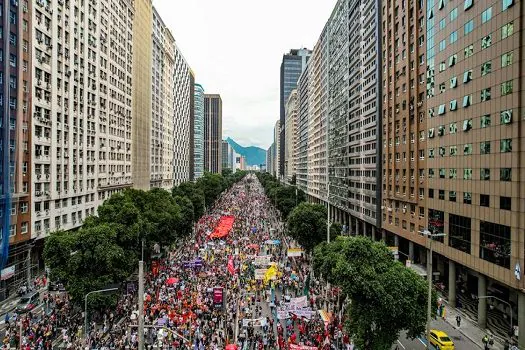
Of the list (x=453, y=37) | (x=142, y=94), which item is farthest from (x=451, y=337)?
(x=142, y=94)

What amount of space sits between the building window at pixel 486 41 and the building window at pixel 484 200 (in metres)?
15.2

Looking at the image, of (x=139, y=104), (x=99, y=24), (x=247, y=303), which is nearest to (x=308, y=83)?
(x=139, y=104)

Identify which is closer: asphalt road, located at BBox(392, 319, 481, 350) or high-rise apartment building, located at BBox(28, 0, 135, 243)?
asphalt road, located at BBox(392, 319, 481, 350)

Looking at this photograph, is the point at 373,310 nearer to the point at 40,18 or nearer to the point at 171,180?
the point at 40,18

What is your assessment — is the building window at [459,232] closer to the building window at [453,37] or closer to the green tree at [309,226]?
the green tree at [309,226]

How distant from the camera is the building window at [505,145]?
124 ft

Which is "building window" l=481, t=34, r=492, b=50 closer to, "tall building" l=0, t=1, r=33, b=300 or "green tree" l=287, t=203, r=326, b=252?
"green tree" l=287, t=203, r=326, b=252

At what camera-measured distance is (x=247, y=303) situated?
147ft

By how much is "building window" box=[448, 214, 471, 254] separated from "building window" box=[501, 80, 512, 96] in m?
14.0

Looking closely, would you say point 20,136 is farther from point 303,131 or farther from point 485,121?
point 303,131

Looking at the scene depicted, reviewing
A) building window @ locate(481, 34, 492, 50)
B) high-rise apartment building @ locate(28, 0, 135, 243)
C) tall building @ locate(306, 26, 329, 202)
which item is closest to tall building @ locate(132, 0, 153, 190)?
high-rise apartment building @ locate(28, 0, 135, 243)

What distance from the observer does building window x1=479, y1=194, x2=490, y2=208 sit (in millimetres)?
40750

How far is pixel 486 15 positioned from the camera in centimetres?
4116

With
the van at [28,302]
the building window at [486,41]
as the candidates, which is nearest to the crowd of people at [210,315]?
the van at [28,302]
